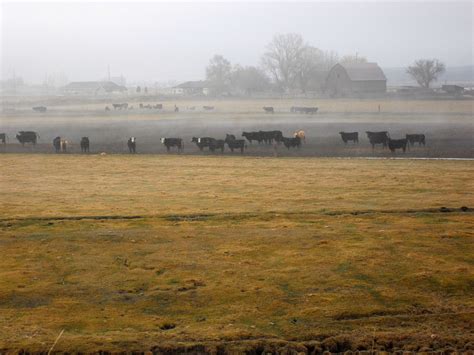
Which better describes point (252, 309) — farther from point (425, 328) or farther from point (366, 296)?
point (425, 328)

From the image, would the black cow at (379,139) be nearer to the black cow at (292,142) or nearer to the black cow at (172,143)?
the black cow at (292,142)

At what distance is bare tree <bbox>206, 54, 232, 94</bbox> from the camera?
13009 cm

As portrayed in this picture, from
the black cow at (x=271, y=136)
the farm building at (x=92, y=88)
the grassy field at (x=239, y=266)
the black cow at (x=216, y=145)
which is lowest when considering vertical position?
the grassy field at (x=239, y=266)

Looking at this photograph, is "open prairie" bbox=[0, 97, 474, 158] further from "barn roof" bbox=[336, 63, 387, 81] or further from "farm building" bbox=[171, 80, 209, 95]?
"farm building" bbox=[171, 80, 209, 95]

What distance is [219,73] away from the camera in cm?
13350

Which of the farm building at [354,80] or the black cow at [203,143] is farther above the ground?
the farm building at [354,80]

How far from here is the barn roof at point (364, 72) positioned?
10075cm

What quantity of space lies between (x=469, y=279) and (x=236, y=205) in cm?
1074

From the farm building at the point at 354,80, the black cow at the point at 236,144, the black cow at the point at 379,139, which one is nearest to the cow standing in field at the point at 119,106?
A: the farm building at the point at 354,80

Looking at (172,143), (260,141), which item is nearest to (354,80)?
(260,141)

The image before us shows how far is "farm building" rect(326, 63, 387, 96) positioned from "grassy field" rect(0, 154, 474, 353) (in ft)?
242

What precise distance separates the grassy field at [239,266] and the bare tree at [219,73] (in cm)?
10411

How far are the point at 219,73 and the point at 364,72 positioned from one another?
134 feet

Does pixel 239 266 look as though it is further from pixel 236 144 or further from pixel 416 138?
pixel 416 138
